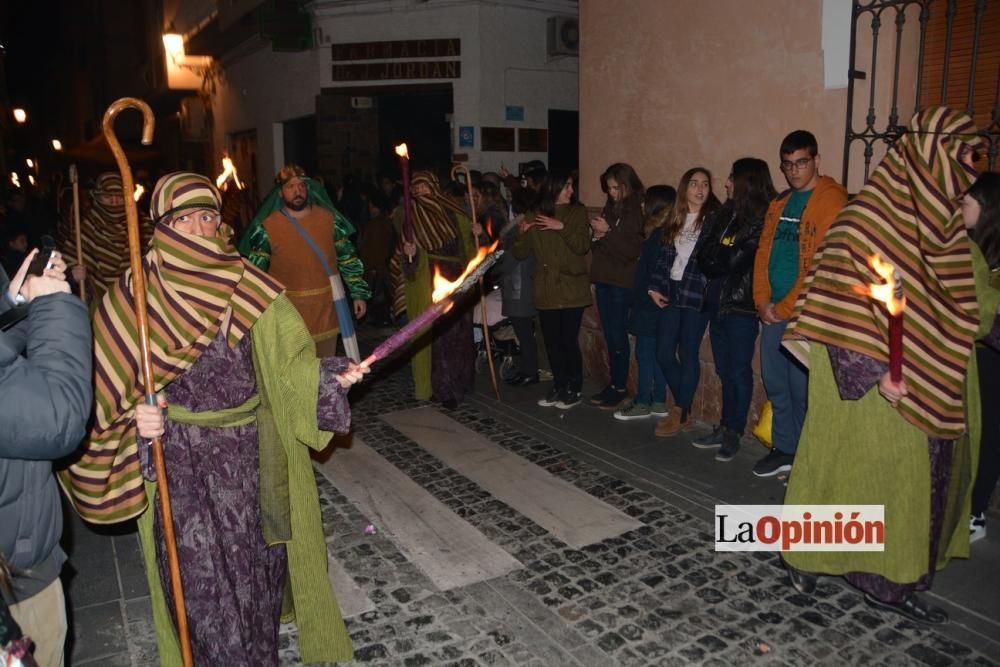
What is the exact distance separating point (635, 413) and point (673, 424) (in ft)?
1.60

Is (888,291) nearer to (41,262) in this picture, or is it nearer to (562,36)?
(41,262)

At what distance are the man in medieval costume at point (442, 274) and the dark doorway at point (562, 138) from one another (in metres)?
6.93

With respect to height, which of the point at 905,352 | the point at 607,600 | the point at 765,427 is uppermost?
the point at 905,352

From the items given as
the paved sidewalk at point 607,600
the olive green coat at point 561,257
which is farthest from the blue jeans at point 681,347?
the olive green coat at point 561,257

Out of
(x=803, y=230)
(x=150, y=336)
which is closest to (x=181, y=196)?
(x=150, y=336)

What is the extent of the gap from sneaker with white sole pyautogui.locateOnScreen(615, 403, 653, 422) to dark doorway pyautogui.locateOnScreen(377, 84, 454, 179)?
8138 mm

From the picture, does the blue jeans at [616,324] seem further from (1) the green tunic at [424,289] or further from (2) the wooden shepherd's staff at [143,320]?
(2) the wooden shepherd's staff at [143,320]

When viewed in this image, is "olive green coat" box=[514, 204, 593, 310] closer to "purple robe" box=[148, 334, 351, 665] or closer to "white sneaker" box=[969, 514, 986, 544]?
"white sneaker" box=[969, 514, 986, 544]

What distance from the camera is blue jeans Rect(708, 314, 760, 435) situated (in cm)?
585

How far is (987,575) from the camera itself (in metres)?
4.23

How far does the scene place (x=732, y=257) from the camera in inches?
224

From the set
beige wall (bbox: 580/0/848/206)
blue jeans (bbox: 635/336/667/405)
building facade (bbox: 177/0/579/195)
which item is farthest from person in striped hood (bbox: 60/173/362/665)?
building facade (bbox: 177/0/579/195)

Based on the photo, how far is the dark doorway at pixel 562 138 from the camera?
1407 centimetres

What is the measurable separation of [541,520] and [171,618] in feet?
8.07
